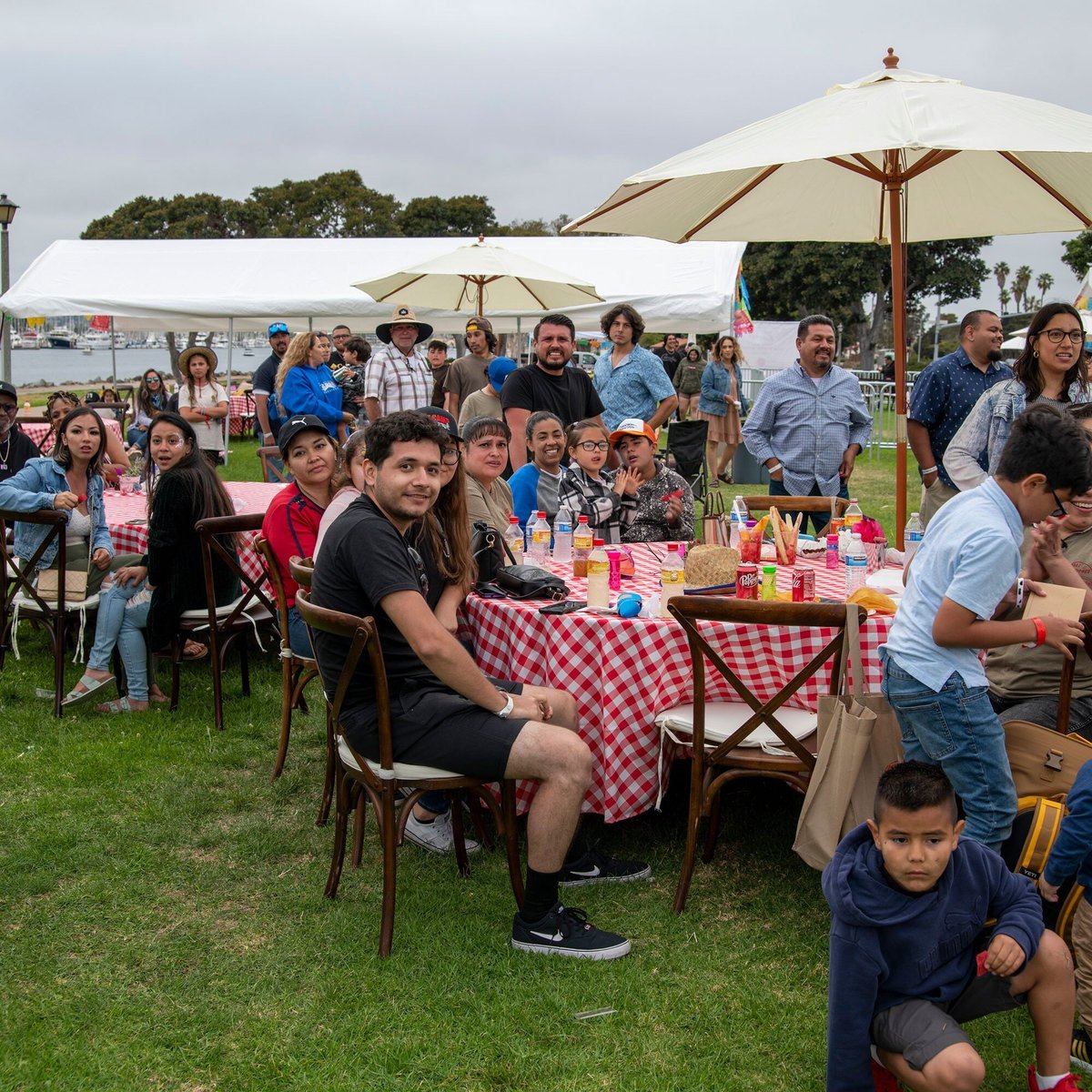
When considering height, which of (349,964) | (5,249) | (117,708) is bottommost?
(349,964)

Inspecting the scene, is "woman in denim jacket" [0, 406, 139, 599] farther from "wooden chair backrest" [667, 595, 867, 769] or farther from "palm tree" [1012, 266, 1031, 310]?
"palm tree" [1012, 266, 1031, 310]

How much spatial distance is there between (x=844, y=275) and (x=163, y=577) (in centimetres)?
3787

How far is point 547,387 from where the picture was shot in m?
6.39

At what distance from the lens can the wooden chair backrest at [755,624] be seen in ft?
9.85

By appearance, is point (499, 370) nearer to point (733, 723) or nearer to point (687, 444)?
point (687, 444)

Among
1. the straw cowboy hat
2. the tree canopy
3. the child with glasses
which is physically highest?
the tree canopy

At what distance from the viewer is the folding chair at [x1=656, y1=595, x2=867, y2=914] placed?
3.01m

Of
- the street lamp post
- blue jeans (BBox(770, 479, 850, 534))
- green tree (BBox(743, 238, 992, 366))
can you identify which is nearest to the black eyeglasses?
blue jeans (BBox(770, 479, 850, 534))

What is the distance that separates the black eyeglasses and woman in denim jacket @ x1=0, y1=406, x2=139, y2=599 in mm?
2593

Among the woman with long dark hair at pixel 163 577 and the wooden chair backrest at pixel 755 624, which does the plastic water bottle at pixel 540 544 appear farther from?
the woman with long dark hair at pixel 163 577

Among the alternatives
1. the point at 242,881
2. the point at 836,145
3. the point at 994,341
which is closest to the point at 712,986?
the point at 242,881

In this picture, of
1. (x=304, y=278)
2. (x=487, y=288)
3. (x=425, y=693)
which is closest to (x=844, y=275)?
(x=304, y=278)

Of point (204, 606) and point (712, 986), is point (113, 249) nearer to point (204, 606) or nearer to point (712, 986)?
point (204, 606)

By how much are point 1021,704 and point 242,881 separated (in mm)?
2577
